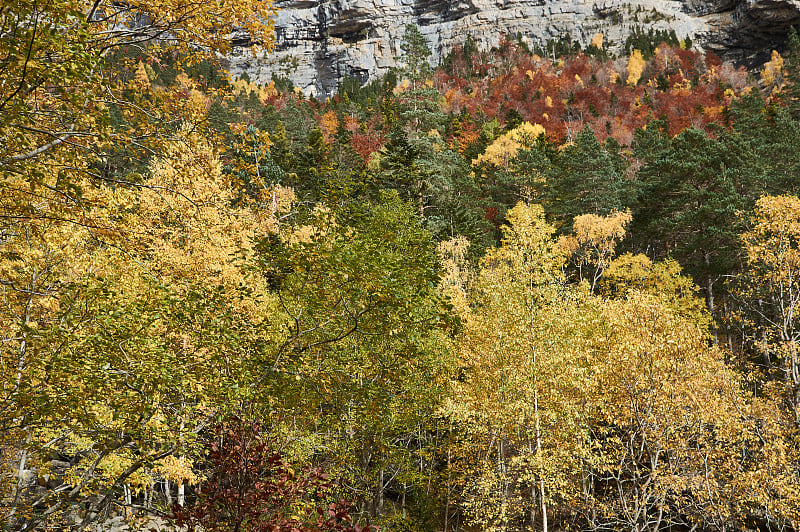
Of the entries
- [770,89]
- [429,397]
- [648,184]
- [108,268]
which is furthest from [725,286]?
[770,89]

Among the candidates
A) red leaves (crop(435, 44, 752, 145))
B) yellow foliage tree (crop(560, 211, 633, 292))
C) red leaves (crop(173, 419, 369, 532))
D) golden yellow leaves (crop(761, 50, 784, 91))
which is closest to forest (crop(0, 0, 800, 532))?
red leaves (crop(173, 419, 369, 532))

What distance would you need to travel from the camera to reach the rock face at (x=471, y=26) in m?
99.9

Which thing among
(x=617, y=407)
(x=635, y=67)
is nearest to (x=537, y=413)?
(x=617, y=407)

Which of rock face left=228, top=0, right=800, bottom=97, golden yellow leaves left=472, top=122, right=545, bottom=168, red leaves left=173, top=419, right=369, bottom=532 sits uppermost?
rock face left=228, top=0, right=800, bottom=97

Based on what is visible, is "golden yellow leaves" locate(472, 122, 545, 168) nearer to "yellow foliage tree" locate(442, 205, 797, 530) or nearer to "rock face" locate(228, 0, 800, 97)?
"yellow foliage tree" locate(442, 205, 797, 530)

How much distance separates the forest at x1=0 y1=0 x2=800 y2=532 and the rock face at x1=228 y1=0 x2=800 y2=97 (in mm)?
73180

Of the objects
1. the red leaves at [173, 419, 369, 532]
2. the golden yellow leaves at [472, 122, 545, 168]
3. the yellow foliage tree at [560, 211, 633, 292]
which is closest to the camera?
the red leaves at [173, 419, 369, 532]

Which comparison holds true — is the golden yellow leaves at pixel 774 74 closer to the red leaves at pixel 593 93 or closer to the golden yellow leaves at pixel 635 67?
the red leaves at pixel 593 93

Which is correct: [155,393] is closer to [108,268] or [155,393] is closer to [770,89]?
[108,268]

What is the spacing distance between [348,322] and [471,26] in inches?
5215

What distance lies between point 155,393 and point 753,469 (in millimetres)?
16322

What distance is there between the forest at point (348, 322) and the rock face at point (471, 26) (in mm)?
73180

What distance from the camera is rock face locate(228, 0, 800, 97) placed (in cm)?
9988

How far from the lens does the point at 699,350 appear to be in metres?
15.1
